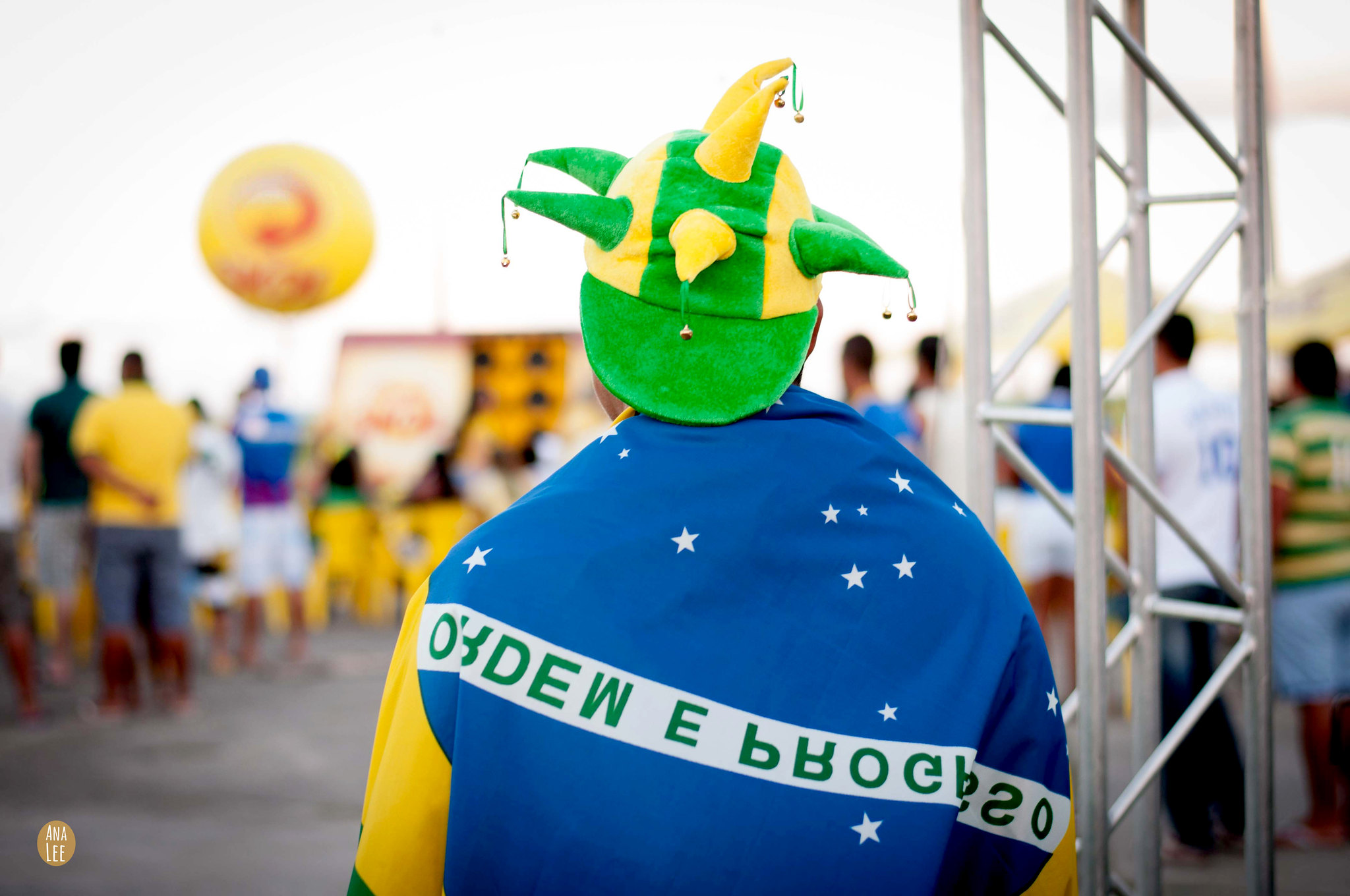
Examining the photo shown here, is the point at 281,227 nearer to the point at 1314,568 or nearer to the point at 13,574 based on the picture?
the point at 13,574

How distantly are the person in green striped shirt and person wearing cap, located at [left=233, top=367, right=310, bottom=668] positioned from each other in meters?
5.04

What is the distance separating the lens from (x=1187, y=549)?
3.69m

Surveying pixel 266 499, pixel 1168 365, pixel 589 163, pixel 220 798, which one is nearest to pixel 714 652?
pixel 589 163

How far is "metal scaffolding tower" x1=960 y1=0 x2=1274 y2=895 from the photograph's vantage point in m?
2.20

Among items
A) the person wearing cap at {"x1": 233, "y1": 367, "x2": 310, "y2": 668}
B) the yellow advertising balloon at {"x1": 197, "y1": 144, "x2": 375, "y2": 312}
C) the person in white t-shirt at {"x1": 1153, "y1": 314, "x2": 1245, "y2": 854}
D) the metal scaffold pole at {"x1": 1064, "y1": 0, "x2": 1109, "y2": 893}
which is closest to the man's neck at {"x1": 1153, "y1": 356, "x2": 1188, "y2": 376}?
the person in white t-shirt at {"x1": 1153, "y1": 314, "x2": 1245, "y2": 854}

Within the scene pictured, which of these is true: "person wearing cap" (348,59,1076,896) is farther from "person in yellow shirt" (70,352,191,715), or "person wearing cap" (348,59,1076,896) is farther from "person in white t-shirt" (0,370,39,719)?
"person in white t-shirt" (0,370,39,719)

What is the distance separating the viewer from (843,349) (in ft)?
15.5

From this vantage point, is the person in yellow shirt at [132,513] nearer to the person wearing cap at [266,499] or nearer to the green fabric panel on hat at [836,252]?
the person wearing cap at [266,499]

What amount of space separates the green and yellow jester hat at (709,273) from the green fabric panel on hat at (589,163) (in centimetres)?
7

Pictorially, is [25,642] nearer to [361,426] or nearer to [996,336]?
[361,426]

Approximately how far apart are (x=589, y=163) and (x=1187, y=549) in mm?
3059

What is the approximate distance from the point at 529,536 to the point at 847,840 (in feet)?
1.50

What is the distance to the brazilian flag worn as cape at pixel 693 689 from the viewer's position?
112cm

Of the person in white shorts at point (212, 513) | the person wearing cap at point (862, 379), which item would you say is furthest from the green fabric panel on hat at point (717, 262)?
the person in white shorts at point (212, 513)
